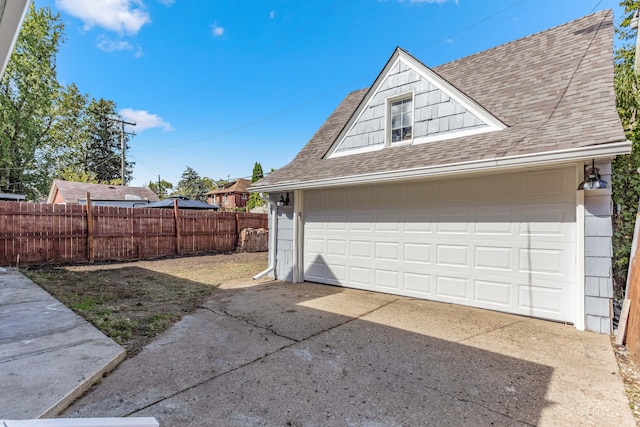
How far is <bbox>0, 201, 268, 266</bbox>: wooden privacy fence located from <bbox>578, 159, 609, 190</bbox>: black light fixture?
11750mm

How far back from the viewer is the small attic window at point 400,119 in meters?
6.14

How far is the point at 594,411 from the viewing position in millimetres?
2277

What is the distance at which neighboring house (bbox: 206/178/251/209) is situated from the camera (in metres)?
42.1

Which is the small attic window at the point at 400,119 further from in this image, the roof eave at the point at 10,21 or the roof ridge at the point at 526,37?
the roof eave at the point at 10,21

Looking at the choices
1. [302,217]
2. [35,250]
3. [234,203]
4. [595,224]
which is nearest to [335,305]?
[302,217]

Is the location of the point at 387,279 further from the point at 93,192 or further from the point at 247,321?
the point at 93,192

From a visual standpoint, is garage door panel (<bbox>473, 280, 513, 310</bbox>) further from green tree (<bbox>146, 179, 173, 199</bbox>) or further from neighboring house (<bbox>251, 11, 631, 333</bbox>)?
green tree (<bbox>146, 179, 173, 199</bbox>)

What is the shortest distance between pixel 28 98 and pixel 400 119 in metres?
20.4

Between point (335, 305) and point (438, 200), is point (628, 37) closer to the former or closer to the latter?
point (438, 200)

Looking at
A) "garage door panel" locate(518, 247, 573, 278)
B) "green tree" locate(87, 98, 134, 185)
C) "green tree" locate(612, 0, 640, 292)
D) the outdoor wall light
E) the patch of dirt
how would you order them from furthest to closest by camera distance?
"green tree" locate(87, 98, 134, 185), the outdoor wall light, "green tree" locate(612, 0, 640, 292), "garage door panel" locate(518, 247, 573, 278), the patch of dirt

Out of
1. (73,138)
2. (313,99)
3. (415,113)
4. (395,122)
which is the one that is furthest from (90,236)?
(73,138)

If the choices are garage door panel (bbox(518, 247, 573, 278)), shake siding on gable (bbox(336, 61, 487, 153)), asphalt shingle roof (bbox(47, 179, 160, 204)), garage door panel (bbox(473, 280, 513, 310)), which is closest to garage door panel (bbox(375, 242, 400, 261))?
garage door panel (bbox(473, 280, 513, 310))

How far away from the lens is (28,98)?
53.8ft

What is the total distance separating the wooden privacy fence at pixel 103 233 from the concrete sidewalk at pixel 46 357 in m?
5.31
